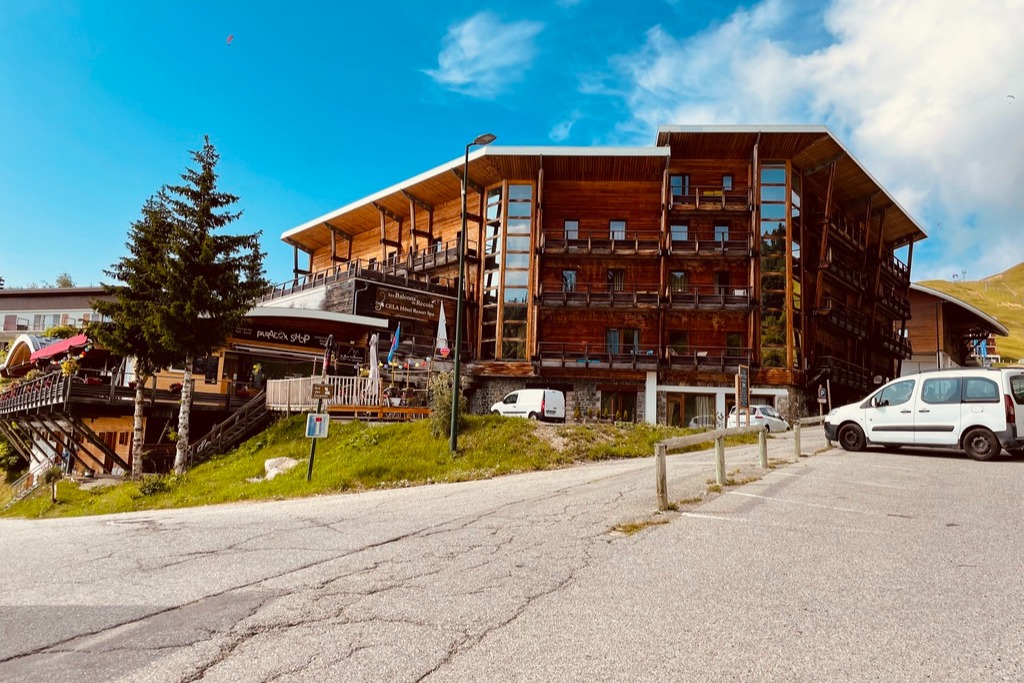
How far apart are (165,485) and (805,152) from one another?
38.0 m

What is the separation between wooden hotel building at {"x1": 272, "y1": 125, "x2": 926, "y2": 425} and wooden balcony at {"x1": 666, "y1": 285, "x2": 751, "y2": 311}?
0.11 m

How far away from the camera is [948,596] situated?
5.44 metres

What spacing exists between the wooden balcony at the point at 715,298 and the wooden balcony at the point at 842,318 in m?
5.08

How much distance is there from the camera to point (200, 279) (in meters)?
22.8

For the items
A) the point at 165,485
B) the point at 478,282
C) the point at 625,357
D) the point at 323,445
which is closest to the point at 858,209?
the point at 625,357

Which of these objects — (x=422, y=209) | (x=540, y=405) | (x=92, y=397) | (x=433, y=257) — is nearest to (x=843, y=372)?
(x=540, y=405)

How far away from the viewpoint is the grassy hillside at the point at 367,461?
18.0 meters

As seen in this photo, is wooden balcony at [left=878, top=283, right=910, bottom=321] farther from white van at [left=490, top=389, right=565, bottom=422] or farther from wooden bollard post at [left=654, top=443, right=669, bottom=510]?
wooden bollard post at [left=654, top=443, right=669, bottom=510]

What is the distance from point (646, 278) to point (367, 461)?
27190 millimetres

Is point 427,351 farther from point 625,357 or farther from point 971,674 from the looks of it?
point 971,674

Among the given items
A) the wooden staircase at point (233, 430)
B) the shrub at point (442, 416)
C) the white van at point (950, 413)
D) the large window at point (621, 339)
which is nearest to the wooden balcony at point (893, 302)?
the large window at point (621, 339)

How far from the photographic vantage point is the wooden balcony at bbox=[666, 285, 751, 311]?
4003cm

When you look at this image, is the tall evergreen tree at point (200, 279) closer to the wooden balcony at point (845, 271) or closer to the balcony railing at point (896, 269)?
the wooden balcony at point (845, 271)

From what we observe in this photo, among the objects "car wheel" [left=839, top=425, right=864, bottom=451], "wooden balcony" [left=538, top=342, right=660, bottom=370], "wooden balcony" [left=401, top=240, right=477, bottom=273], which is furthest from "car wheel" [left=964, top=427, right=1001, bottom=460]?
"wooden balcony" [left=401, top=240, right=477, bottom=273]
